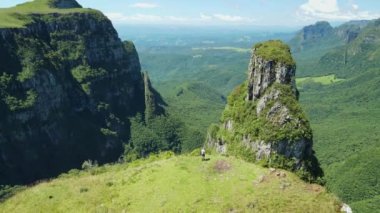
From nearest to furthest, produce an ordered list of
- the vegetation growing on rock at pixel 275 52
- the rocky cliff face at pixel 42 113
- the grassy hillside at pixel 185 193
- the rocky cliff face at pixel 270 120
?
the grassy hillside at pixel 185 193
the rocky cliff face at pixel 270 120
the vegetation growing on rock at pixel 275 52
the rocky cliff face at pixel 42 113

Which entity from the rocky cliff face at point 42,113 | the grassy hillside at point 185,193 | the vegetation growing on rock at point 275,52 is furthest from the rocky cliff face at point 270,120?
the rocky cliff face at point 42,113

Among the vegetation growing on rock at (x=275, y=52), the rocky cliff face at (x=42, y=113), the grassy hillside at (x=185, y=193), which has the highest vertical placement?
the vegetation growing on rock at (x=275, y=52)

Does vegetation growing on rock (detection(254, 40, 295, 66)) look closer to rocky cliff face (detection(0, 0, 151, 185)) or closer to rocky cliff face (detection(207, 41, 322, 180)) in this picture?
rocky cliff face (detection(207, 41, 322, 180))

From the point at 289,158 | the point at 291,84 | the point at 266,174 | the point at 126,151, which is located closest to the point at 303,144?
the point at 289,158

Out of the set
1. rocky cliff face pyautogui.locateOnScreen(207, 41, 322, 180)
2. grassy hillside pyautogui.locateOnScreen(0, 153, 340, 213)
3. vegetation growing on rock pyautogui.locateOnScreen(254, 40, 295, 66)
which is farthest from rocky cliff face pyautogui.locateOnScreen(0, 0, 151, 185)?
grassy hillside pyautogui.locateOnScreen(0, 153, 340, 213)

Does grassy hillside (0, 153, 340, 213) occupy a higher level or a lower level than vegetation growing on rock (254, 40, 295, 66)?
lower

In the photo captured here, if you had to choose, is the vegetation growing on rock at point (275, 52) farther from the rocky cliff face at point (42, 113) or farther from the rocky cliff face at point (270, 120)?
the rocky cliff face at point (42, 113)
